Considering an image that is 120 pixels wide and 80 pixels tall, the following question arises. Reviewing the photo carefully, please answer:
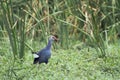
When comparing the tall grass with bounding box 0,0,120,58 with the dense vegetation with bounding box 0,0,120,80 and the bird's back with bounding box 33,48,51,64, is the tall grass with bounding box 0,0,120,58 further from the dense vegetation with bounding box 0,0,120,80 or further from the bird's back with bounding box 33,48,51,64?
the bird's back with bounding box 33,48,51,64

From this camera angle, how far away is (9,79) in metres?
4.40

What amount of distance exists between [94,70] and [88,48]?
5.83 feet

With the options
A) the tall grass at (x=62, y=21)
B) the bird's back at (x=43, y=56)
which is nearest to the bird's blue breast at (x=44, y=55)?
the bird's back at (x=43, y=56)

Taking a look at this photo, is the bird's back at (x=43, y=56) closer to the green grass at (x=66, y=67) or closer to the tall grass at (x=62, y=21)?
the green grass at (x=66, y=67)

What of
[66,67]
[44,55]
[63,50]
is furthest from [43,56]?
[63,50]

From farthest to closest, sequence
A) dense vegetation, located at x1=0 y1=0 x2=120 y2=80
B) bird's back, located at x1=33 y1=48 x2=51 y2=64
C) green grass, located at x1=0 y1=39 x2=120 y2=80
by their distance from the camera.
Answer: bird's back, located at x1=33 y1=48 x2=51 y2=64 → dense vegetation, located at x1=0 y1=0 x2=120 y2=80 → green grass, located at x1=0 y1=39 x2=120 y2=80

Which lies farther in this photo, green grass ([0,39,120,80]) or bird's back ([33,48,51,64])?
bird's back ([33,48,51,64])

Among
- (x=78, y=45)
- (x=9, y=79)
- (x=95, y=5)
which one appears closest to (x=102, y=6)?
(x=95, y=5)

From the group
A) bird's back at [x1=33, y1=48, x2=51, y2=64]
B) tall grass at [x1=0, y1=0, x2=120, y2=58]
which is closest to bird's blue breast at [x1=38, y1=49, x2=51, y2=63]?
bird's back at [x1=33, y1=48, x2=51, y2=64]

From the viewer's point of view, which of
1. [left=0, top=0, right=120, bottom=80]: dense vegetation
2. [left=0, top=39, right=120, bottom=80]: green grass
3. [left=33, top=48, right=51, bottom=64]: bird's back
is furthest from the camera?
[left=33, top=48, right=51, bottom=64]: bird's back

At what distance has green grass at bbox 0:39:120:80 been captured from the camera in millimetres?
4676

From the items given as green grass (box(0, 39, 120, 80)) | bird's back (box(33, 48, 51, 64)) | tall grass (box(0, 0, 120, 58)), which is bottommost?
green grass (box(0, 39, 120, 80))

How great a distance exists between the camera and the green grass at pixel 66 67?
4.68 metres

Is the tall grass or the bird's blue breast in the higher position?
the tall grass
